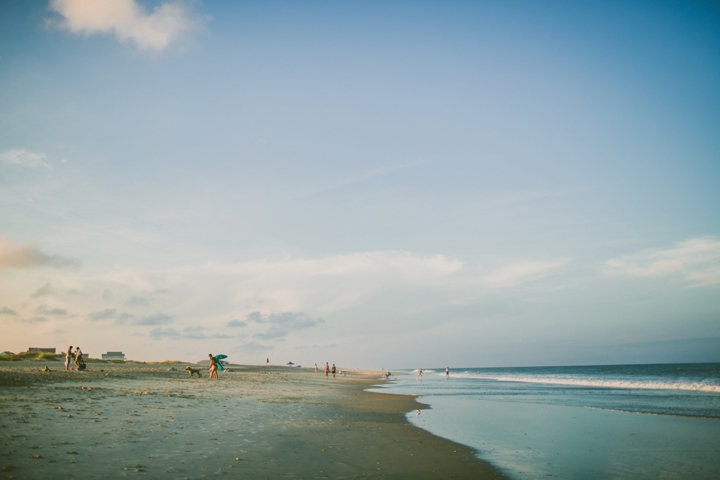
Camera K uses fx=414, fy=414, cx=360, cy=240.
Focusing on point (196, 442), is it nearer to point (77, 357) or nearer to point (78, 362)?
point (78, 362)

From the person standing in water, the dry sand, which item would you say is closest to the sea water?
the dry sand

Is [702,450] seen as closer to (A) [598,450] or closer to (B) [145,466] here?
(A) [598,450]

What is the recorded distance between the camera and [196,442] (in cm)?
1212

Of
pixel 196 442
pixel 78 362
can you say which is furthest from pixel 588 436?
pixel 78 362

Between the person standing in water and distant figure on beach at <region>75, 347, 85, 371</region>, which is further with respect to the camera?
the person standing in water

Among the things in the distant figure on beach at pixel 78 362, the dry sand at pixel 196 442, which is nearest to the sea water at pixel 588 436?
the dry sand at pixel 196 442

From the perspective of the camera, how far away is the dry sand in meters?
9.48

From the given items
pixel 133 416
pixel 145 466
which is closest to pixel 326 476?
pixel 145 466

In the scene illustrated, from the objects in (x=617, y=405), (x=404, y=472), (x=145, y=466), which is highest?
(x=145, y=466)

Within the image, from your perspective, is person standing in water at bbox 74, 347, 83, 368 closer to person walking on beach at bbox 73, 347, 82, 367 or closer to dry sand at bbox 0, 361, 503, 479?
person walking on beach at bbox 73, 347, 82, 367

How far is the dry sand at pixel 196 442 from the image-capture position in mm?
9477

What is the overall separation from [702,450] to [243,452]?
52.9ft

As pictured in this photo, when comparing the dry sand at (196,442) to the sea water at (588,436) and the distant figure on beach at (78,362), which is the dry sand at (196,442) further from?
the distant figure on beach at (78,362)

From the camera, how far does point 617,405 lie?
29.4 meters
